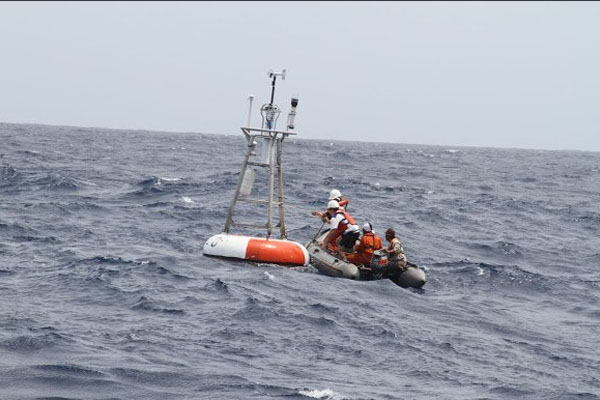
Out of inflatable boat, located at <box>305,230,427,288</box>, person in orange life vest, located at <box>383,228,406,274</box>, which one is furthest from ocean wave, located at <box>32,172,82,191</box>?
person in orange life vest, located at <box>383,228,406,274</box>

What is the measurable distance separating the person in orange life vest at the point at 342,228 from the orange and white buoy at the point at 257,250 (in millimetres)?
1434

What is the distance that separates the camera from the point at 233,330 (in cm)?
1463

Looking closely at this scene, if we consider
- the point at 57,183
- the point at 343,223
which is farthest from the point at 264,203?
the point at 57,183

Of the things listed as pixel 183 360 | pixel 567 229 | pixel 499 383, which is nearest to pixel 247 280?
pixel 183 360

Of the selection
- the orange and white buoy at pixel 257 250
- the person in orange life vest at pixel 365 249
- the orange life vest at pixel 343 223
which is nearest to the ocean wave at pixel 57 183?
the orange and white buoy at pixel 257 250

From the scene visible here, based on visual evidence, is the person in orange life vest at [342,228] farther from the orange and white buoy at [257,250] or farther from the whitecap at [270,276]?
the whitecap at [270,276]

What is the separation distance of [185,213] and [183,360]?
696 inches

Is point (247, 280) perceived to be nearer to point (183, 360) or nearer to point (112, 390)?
point (183, 360)

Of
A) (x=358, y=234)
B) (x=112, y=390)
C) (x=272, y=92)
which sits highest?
(x=272, y=92)

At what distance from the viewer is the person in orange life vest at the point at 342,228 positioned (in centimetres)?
2088

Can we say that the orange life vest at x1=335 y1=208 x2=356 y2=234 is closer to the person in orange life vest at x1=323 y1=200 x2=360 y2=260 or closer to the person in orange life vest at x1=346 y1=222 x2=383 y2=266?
the person in orange life vest at x1=323 y1=200 x2=360 y2=260

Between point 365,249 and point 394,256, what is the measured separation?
85 centimetres

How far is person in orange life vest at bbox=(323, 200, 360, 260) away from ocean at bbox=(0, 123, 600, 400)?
37.7 inches

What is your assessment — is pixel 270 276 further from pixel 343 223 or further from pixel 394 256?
pixel 394 256
